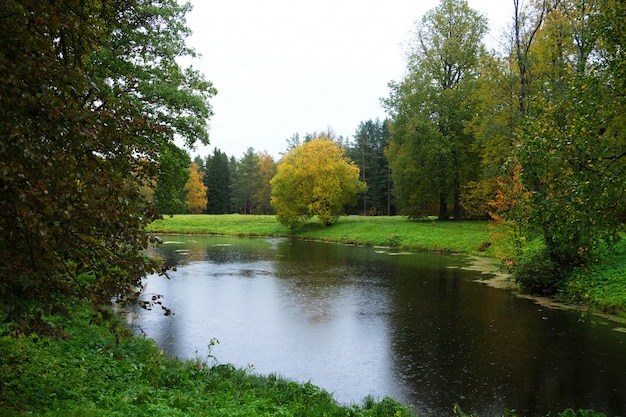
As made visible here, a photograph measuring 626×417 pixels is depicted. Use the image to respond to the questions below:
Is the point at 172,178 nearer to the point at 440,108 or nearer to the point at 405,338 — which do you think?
the point at 405,338

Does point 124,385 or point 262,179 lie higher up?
point 262,179

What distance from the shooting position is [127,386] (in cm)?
690

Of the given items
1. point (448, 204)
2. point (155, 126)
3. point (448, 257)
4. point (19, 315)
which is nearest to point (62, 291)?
point (19, 315)

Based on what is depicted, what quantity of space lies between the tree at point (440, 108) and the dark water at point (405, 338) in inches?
765

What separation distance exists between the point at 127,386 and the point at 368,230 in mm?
37310

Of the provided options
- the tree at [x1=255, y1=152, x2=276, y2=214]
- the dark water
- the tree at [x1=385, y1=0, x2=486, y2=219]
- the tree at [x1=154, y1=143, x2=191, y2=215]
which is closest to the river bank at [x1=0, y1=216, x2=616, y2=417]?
the dark water

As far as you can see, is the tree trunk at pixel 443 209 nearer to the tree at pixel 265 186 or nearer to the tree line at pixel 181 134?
the tree line at pixel 181 134

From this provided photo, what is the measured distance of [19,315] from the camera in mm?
4199

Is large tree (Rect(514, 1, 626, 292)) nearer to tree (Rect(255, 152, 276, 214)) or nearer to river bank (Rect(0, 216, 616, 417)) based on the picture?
river bank (Rect(0, 216, 616, 417))

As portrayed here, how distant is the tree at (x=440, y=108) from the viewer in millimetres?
40250

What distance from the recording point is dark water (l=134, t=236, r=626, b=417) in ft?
30.5

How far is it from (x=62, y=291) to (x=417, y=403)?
21.5 ft

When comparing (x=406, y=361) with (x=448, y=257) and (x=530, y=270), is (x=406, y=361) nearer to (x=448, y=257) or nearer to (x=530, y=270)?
(x=530, y=270)

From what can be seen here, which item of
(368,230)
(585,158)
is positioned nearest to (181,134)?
(585,158)
